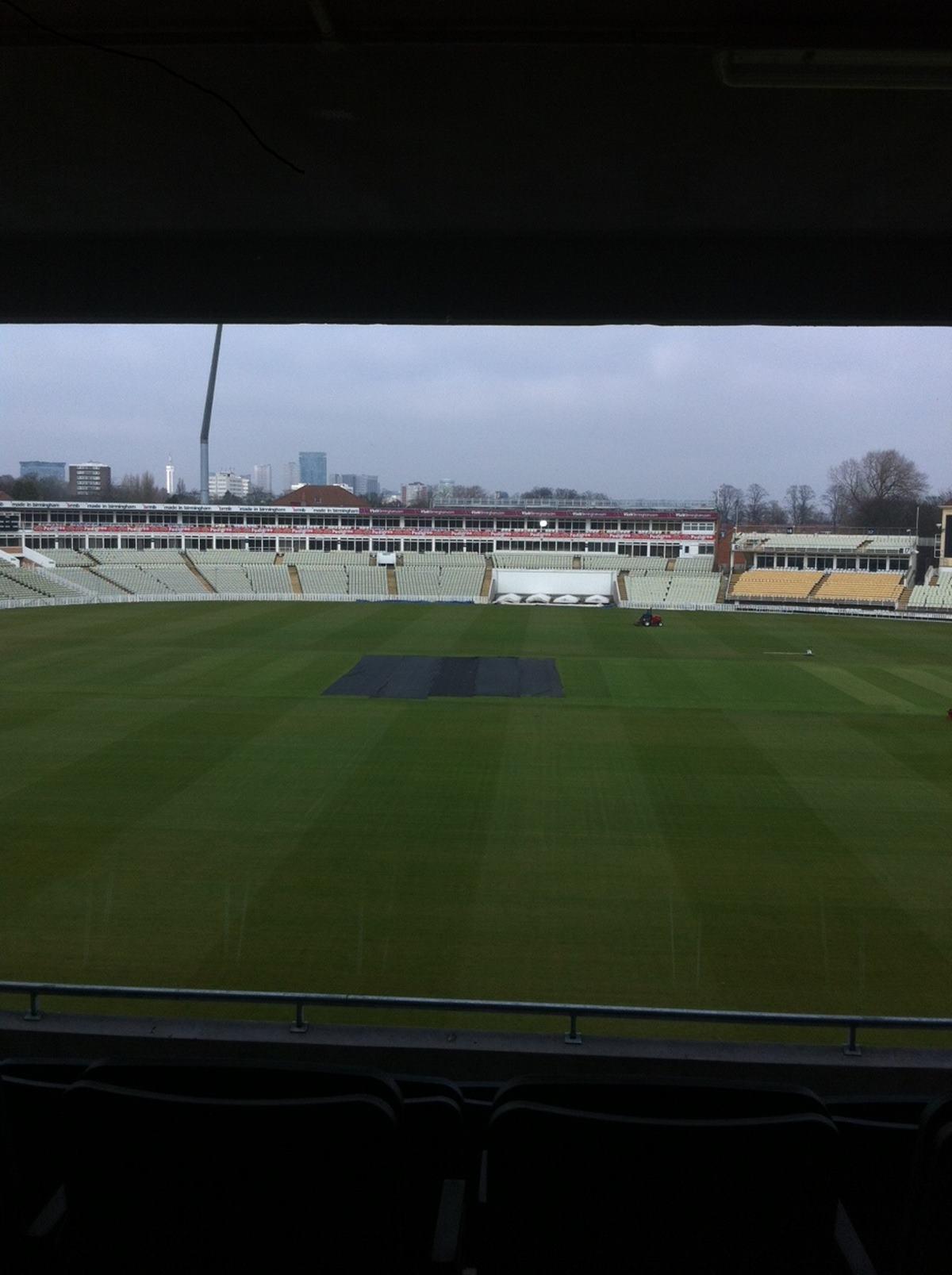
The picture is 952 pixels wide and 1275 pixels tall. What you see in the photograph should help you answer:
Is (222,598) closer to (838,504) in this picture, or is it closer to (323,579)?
(323,579)

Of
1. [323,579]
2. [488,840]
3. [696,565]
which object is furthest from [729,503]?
[488,840]

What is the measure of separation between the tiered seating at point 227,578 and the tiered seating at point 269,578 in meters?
0.35

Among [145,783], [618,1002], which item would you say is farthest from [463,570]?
[618,1002]

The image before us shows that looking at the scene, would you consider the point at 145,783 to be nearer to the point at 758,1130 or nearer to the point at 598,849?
the point at 598,849

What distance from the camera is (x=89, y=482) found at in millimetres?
62344

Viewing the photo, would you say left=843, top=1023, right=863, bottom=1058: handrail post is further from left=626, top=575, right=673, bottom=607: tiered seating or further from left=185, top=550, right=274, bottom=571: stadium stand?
left=185, top=550, right=274, bottom=571: stadium stand

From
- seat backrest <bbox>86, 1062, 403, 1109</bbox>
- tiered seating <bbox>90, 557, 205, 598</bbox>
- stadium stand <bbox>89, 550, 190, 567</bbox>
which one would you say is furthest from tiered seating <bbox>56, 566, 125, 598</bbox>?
seat backrest <bbox>86, 1062, 403, 1109</bbox>

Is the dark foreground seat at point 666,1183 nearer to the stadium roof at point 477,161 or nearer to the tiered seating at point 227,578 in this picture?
the stadium roof at point 477,161

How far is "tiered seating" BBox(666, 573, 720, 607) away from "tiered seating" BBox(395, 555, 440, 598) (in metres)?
10.7

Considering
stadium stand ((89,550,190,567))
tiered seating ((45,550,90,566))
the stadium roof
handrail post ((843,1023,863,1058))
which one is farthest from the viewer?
stadium stand ((89,550,190,567))

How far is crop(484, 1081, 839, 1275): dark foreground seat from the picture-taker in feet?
5.48

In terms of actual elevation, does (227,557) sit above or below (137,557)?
below

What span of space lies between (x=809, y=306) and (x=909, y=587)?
4605 cm

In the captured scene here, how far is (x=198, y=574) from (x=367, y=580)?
8751 mm
